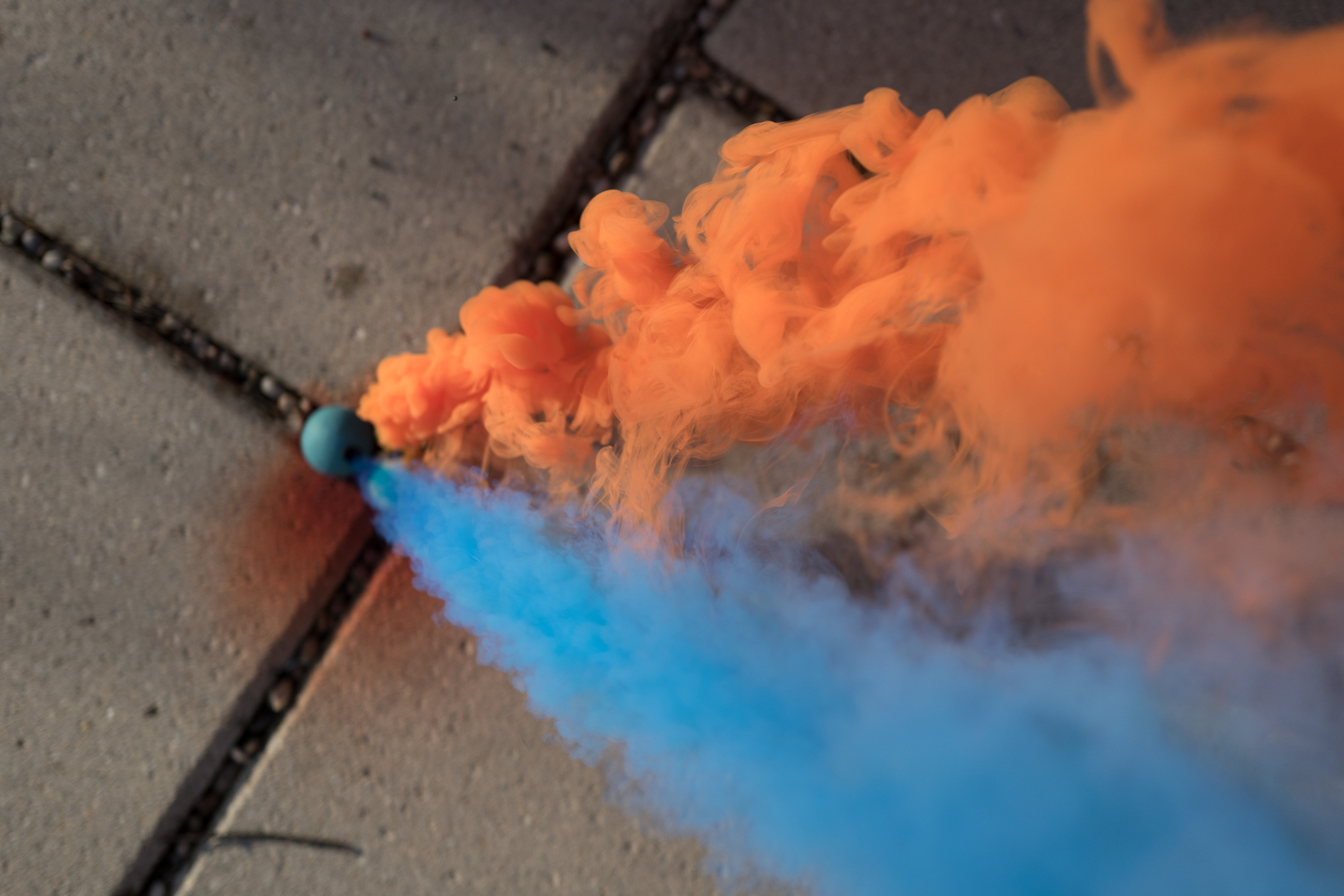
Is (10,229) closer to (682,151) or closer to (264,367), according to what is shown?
(264,367)

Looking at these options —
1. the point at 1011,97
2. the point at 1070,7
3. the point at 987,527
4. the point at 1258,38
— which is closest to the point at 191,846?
the point at 987,527

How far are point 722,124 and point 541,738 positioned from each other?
4.59 ft

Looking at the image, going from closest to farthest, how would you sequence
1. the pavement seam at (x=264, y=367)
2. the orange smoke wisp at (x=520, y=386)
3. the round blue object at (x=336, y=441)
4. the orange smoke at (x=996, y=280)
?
1. the orange smoke at (x=996, y=280)
2. the orange smoke wisp at (x=520, y=386)
3. the round blue object at (x=336, y=441)
4. the pavement seam at (x=264, y=367)

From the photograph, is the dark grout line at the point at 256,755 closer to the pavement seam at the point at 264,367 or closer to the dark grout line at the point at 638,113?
the pavement seam at the point at 264,367

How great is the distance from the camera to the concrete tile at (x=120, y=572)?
5.43 feet

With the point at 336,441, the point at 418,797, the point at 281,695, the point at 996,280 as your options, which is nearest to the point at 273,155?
the point at 336,441

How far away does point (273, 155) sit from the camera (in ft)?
5.51

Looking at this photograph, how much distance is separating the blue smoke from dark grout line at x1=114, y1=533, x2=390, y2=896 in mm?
180

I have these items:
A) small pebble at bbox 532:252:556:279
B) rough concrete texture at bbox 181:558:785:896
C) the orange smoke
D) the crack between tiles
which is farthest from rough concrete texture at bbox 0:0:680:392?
the crack between tiles

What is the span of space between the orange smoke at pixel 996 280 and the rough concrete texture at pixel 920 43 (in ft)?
2.55

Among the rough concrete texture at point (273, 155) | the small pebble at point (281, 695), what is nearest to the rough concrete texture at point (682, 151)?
the rough concrete texture at point (273, 155)

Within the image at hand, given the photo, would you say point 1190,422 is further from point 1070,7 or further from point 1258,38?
point 1070,7

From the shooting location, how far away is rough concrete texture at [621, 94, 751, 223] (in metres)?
1.73

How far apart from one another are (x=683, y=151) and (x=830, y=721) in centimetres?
123
